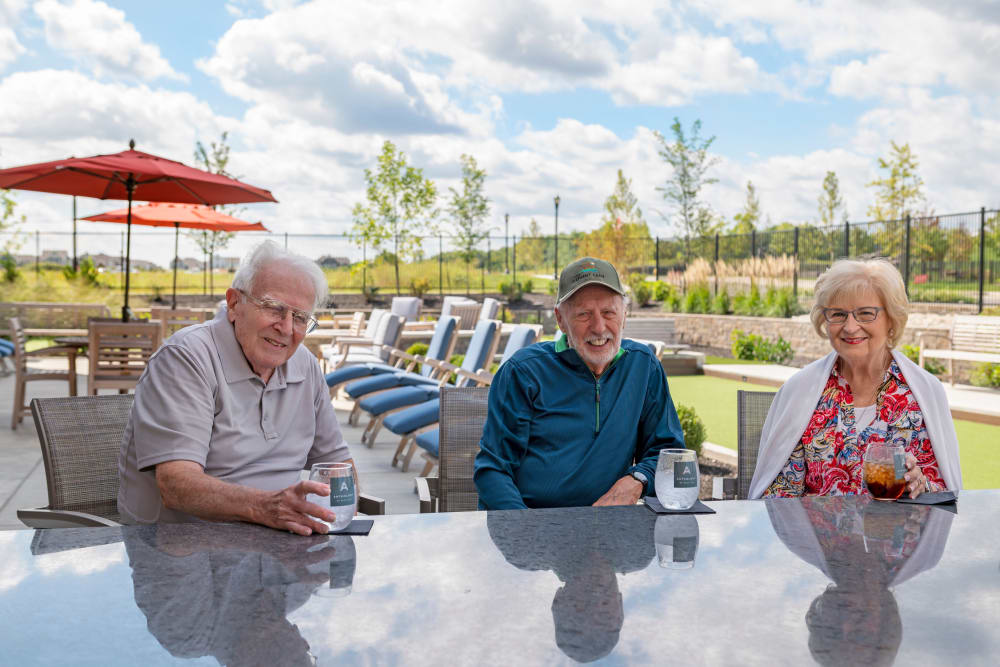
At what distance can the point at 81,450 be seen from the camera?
8.51 feet

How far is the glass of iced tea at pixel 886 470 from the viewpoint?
2.17 m

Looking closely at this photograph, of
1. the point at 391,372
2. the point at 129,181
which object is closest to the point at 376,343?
the point at 391,372

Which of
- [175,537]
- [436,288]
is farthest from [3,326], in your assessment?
[175,537]

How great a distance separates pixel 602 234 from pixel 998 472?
22.4 metres

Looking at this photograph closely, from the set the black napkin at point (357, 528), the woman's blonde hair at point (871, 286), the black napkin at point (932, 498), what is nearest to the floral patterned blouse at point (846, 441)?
the woman's blonde hair at point (871, 286)

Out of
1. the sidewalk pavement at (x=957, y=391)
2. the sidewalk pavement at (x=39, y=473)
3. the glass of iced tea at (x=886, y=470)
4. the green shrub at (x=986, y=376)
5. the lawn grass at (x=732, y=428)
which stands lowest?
the sidewalk pavement at (x=39, y=473)

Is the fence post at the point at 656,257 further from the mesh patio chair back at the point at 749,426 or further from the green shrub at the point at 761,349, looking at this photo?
the mesh patio chair back at the point at 749,426

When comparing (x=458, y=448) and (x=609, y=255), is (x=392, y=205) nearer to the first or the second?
(x=609, y=255)

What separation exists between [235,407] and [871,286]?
2056 mm

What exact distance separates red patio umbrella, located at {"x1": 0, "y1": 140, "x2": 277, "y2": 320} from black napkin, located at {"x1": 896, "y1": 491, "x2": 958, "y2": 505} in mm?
6844

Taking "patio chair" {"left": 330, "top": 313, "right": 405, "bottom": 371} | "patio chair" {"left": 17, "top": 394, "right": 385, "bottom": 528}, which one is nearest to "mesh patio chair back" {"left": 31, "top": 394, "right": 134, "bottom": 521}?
"patio chair" {"left": 17, "top": 394, "right": 385, "bottom": 528}

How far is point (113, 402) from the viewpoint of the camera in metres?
2.70

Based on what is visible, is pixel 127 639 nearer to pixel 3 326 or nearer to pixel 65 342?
pixel 65 342

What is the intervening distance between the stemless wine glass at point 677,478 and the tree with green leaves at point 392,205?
71.6 ft
